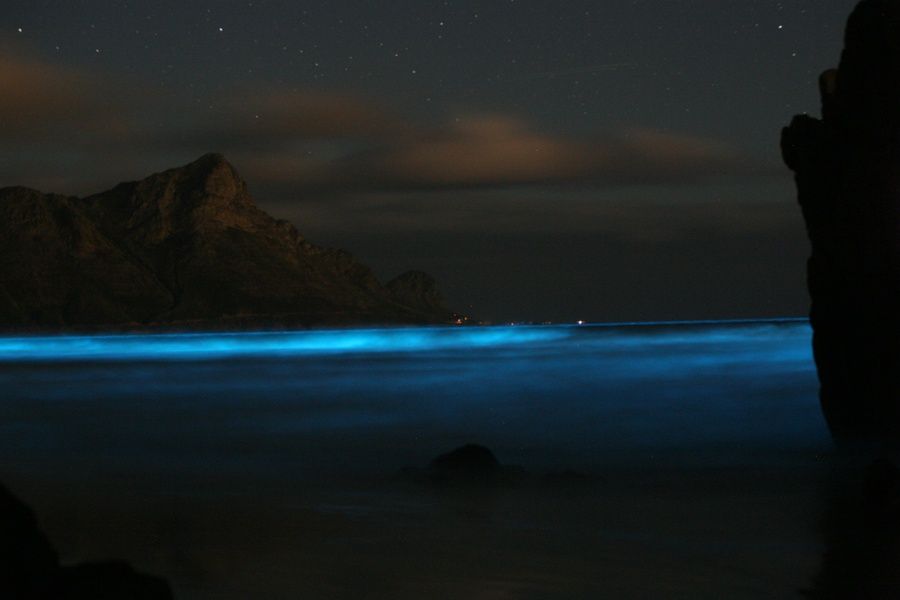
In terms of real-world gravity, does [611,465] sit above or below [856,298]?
below

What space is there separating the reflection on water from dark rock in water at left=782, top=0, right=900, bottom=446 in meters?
1.30

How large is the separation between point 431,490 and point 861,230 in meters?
7.73

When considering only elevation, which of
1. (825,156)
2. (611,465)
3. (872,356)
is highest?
(825,156)

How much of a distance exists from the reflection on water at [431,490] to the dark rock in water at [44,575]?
2297 millimetres

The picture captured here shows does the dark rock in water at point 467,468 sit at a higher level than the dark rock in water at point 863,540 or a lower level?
higher

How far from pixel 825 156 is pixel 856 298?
2.33 metres

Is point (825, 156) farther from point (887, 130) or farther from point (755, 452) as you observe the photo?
point (755, 452)

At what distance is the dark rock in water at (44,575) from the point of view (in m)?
6.09

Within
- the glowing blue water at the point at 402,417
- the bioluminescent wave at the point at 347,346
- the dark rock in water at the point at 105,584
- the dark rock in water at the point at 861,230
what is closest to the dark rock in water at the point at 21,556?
the dark rock in water at the point at 105,584

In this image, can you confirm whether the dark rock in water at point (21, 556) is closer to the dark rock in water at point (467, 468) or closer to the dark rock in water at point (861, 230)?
the dark rock in water at point (467, 468)

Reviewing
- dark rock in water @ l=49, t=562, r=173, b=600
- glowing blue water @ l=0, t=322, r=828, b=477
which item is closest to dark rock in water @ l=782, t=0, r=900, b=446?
glowing blue water @ l=0, t=322, r=828, b=477

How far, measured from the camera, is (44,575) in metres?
6.23

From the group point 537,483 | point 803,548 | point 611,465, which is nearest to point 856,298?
point 611,465

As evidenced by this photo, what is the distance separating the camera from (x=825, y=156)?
17.5 m
